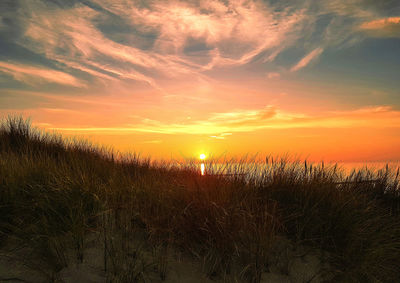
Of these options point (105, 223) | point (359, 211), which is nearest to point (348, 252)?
point (359, 211)

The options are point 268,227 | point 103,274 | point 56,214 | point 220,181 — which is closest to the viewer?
point 103,274

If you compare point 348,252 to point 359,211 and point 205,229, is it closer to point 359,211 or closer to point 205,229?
point 359,211

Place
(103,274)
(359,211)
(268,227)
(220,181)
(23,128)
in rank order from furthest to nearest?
(23,128), (220,181), (359,211), (268,227), (103,274)

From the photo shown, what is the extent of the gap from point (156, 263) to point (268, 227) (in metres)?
1.34

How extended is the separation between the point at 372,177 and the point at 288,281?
5.07 meters

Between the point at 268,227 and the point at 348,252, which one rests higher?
the point at 268,227

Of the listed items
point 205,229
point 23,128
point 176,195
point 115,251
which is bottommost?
point 115,251

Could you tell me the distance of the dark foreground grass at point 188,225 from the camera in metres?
3.37

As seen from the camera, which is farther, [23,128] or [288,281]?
[23,128]

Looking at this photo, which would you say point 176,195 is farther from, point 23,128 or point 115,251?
point 23,128

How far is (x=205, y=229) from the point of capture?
3494 millimetres

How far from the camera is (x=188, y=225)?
145 inches

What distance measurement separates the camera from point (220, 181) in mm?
4844

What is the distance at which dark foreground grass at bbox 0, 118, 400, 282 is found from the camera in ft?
11.0
